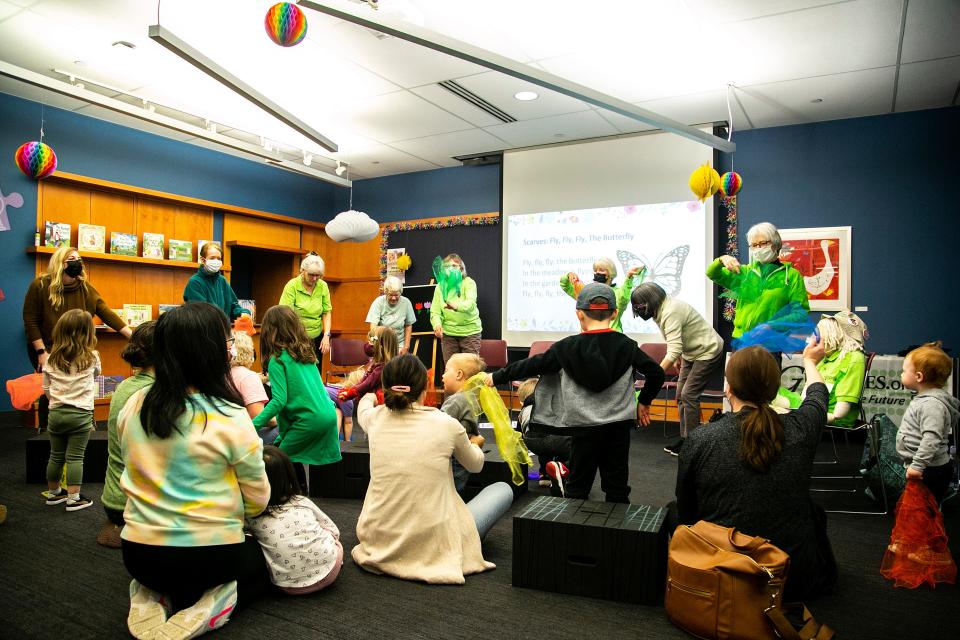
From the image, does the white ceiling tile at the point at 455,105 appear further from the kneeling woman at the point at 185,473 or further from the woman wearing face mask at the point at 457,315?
the kneeling woman at the point at 185,473

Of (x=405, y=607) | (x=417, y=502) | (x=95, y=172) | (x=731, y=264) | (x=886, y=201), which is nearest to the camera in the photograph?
(x=405, y=607)

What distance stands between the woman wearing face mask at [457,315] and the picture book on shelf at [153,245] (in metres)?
3.18

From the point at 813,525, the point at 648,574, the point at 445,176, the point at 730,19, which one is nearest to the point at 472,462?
the point at 648,574

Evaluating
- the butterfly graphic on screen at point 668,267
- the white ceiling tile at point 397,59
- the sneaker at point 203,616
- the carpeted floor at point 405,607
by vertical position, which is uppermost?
the white ceiling tile at point 397,59

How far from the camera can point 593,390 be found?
2934 millimetres

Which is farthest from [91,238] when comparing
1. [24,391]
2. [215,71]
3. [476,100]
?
[476,100]

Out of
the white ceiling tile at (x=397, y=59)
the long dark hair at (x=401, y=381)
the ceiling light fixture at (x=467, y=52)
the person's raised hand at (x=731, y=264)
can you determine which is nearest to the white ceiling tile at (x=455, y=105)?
the white ceiling tile at (x=397, y=59)

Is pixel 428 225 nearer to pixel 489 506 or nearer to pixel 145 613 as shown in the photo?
pixel 489 506

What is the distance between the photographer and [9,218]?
6.08 meters

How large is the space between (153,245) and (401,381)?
18.9 feet

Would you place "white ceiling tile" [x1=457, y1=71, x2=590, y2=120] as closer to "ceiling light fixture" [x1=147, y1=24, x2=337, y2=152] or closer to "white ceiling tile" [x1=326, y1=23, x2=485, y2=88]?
"white ceiling tile" [x1=326, y1=23, x2=485, y2=88]

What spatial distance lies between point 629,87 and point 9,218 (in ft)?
19.4

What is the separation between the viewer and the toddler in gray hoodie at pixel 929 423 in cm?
272

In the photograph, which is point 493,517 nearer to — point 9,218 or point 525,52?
point 525,52
